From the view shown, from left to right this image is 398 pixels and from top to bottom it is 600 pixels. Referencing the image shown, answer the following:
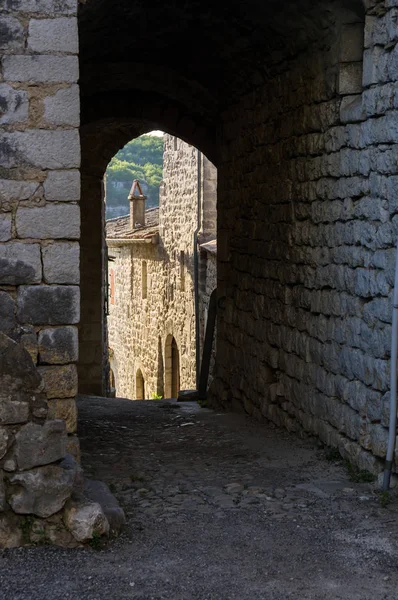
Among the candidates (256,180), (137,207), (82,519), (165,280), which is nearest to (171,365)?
(165,280)

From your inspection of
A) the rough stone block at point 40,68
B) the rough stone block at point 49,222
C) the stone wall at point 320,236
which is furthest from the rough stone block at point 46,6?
the stone wall at point 320,236

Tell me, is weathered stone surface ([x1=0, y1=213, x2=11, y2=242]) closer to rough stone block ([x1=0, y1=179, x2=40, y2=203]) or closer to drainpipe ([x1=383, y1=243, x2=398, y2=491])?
rough stone block ([x1=0, y1=179, x2=40, y2=203])

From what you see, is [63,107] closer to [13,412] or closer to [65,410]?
[65,410]

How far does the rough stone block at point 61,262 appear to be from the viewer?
4.48 meters

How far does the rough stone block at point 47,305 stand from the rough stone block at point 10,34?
4.01ft

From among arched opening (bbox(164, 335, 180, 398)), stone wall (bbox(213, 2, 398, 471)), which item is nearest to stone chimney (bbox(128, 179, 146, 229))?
arched opening (bbox(164, 335, 180, 398))

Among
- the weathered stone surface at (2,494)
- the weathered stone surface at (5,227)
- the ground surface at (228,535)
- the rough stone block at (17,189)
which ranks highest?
the rough stone block at (17,189)

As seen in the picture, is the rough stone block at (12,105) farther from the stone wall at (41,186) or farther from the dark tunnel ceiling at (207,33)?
the dark tunnel ceiling at (207,33)

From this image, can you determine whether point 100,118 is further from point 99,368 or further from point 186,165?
point 186,165

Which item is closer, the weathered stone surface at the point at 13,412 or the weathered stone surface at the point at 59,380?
the weathered stone surface at the point at 13,412

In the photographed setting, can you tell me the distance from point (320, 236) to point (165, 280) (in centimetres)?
1383

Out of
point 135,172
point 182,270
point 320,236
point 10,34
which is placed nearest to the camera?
point 10,34

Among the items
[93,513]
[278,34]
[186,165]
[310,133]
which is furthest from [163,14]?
[186,165]

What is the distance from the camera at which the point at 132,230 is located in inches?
909
